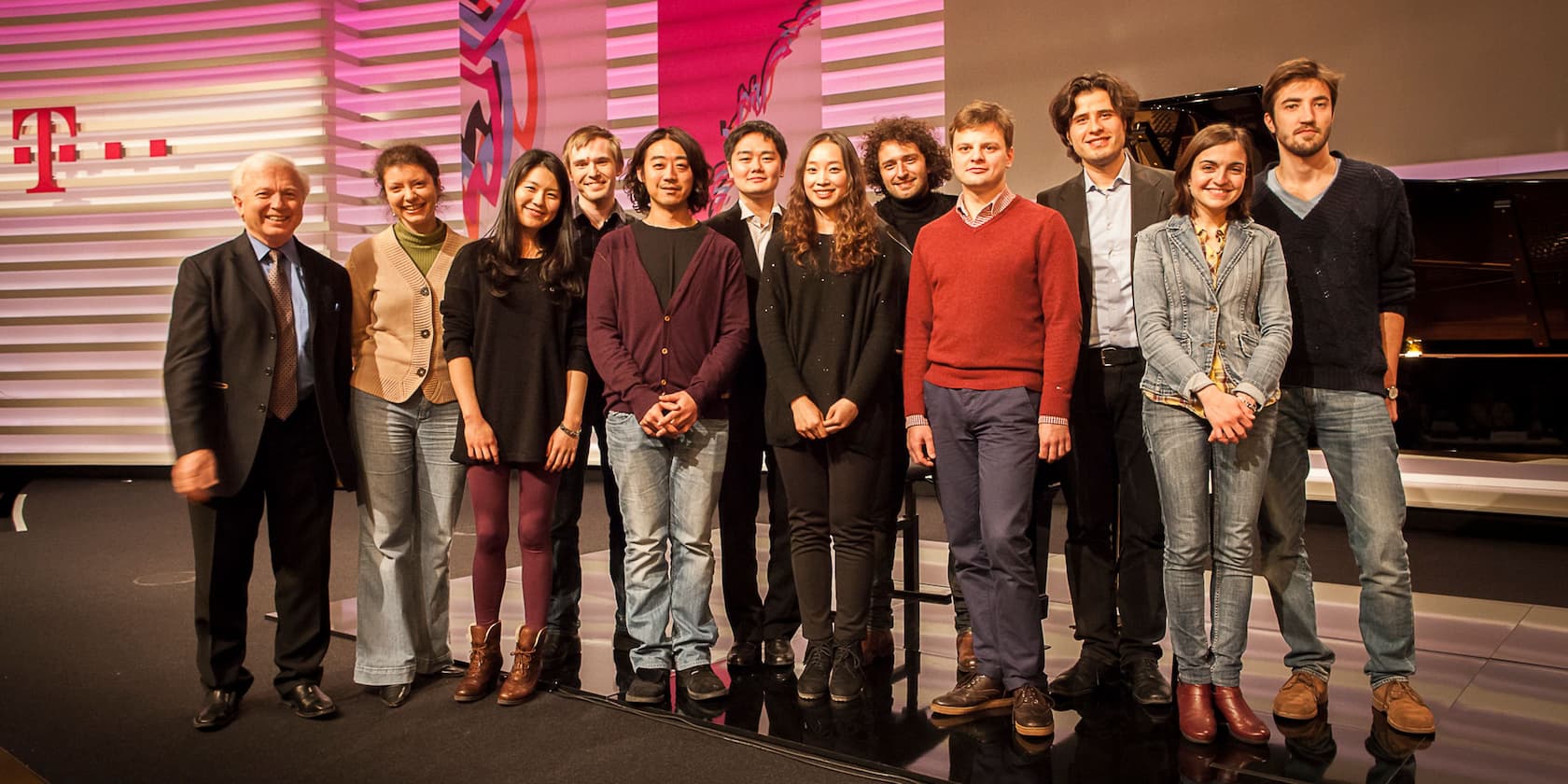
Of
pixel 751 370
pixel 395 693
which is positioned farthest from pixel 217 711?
pixel 751 370

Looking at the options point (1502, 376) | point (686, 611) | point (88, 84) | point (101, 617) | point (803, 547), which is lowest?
point (101, 617)

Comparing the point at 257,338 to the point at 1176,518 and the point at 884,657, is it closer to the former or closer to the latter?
the point at 884,657

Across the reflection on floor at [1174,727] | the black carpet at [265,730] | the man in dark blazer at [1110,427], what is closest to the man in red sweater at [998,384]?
the reflection on floor at [1174,727]

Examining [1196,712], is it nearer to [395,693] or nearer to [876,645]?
[876,645]

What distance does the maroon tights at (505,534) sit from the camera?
119 inches

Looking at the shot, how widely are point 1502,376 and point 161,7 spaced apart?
9530 millimetres

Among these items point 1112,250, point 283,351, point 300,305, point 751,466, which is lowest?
point 751,466

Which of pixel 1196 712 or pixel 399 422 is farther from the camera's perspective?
pixel 399 422

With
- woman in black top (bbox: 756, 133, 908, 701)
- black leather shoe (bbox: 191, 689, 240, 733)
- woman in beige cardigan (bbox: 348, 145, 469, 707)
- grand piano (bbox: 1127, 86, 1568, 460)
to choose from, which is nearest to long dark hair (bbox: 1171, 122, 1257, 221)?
woman in black top (bbox: 756, 133, 908, 701)

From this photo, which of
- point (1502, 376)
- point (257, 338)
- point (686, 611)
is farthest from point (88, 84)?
point (1502, 376)

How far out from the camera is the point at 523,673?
3029 mm

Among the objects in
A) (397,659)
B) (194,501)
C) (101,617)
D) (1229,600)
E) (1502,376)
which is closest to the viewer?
(1229,600)

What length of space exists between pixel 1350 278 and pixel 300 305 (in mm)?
2732

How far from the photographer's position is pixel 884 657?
330 centimetres
